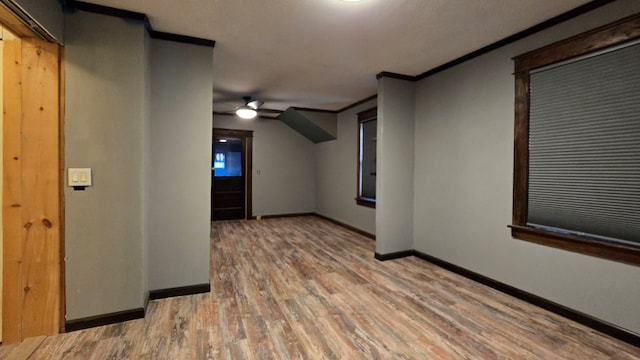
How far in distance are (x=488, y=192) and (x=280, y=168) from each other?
500 cm

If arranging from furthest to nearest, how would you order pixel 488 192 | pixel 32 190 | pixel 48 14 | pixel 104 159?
pixel 488 192, pixel 104 159, pixel 32 190, pixel 48 14

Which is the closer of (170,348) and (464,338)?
(170,348)

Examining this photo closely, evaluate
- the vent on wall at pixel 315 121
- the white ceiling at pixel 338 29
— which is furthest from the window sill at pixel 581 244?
the vent on wall at pixel 315 121

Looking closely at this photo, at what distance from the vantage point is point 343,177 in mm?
6301

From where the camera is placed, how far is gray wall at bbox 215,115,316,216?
7.07m

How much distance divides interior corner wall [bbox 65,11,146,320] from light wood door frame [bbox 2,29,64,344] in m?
0.07

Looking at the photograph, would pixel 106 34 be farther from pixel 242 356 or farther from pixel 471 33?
pixel 471 33

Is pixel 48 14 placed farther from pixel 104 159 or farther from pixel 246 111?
pixel 246 111

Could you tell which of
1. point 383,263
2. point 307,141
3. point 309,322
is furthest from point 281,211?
point 309,322

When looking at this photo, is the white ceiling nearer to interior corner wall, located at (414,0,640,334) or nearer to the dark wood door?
interior corner wall, located at (414,0,640,334)

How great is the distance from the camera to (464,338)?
2.16 meters

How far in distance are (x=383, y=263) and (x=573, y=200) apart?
2120 millimetres

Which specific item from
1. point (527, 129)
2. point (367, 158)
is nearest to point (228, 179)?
point (367, 158)

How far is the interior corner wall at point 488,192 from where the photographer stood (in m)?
2.24
